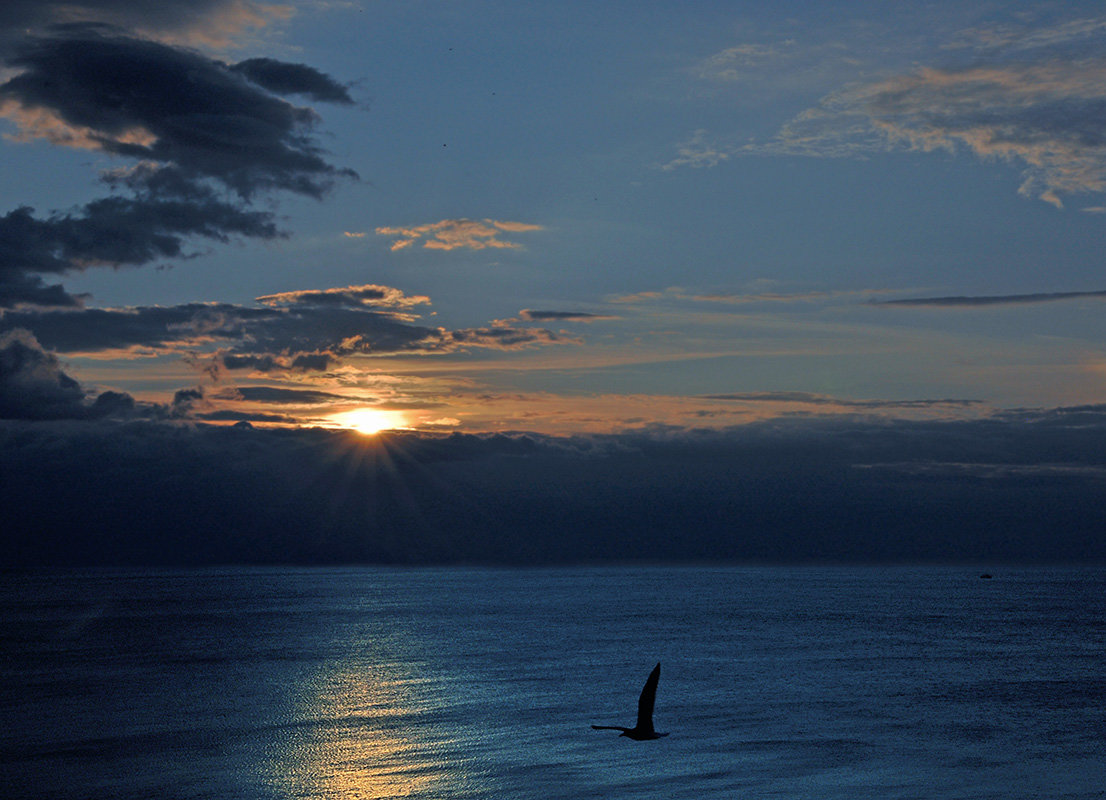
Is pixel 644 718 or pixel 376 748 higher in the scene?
pixel 644 718

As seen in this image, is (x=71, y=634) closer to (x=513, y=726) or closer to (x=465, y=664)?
(x=465, y=664)

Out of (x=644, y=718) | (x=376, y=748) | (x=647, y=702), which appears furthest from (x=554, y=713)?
(x=647, y=702)

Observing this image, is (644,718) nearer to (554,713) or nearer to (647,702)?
(647,702)

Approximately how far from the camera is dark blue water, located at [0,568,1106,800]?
39625 millimetres

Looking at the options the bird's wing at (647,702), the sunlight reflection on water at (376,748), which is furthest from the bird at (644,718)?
the sunlight reflection on water at (376,748)

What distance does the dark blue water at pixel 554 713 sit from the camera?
39625mm

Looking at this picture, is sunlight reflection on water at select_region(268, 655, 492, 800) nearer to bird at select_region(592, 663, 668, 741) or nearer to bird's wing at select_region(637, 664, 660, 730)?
bird at select_region(592, 663, 668, 741)

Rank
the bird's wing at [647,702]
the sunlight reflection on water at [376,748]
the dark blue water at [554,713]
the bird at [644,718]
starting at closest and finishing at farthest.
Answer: the bird's wing at [647,702] < the bird at [644,718] < the sunlight reflection on water at [376,748] < the dark blue water at [554,713]

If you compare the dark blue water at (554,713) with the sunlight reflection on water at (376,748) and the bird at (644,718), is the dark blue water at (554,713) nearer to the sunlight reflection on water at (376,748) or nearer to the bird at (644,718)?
the sunlight reflection on water at (376,748)

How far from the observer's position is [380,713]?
57188 millimetres

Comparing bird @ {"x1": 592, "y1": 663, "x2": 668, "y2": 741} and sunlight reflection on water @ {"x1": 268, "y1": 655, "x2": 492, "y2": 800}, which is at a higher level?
bird @ {"x1": 592, "y1": 663, "x2": 668, "y2": 741}

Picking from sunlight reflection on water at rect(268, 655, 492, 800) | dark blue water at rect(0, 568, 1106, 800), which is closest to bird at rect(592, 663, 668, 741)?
dark blue water at rect(0, 568, 1106, 800)

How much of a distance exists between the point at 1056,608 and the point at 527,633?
4120 inches

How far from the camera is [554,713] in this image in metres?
54.9
